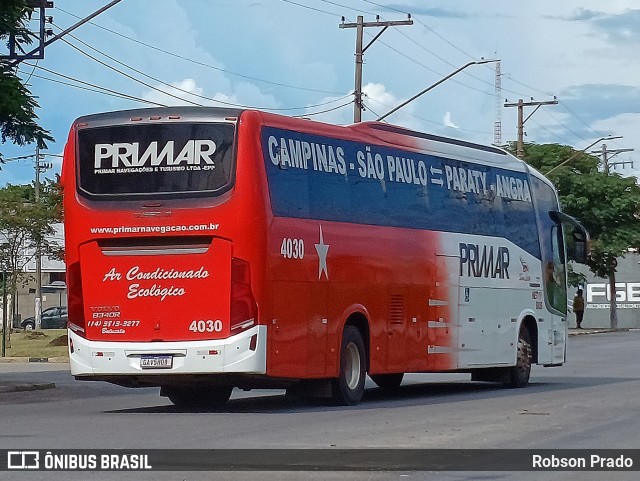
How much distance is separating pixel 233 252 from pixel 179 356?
4.86 feet

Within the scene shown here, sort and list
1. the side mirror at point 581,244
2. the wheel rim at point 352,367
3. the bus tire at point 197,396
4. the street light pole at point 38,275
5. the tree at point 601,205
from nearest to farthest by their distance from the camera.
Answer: the wheel rim at point 352,367
the bus tire at point 197,396
the side mirror at point 581,244
the street light pole at point 38,275
the tree at point 601,205

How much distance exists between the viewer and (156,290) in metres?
18.2

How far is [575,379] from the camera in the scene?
27078mm

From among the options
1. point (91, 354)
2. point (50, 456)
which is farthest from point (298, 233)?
point (50, 456)

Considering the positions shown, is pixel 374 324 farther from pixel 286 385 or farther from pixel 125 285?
pixel 125 285

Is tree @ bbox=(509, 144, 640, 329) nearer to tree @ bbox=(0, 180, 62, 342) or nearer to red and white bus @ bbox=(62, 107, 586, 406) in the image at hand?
tree @ bbox=(0, 180, 62, 342)

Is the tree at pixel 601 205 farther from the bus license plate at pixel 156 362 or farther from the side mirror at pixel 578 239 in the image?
the bus license plate at pixel 156 362

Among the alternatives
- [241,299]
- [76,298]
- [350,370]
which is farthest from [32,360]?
[241,299]

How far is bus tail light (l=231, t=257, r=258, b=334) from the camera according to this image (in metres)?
17.8

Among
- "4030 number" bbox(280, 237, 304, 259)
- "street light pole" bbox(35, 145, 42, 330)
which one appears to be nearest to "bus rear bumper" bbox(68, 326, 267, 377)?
"4030 number" bbox(280, 237, 304, 259)

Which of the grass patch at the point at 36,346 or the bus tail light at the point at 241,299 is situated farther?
the grass patch at the point at 36,346

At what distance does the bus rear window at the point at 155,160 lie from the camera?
18.0m

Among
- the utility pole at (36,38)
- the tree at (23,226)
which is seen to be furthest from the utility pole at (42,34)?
the tree at (23,226)

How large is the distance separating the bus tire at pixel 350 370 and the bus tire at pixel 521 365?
17.6 ft
